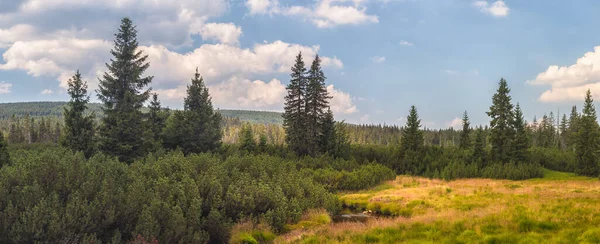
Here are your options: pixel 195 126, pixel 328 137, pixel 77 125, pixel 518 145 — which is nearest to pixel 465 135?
pixel 518 145

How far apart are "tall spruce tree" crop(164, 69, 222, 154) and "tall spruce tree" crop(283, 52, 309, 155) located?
1131 cm

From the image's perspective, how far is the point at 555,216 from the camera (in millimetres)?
13602

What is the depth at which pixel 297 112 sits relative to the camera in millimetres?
57438

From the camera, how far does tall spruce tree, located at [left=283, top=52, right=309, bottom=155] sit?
186 ft

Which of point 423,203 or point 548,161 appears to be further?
point 548,161

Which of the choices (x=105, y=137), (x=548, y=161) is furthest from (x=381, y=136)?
(x=105, y=137)

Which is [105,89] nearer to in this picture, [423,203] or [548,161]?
[423,203]

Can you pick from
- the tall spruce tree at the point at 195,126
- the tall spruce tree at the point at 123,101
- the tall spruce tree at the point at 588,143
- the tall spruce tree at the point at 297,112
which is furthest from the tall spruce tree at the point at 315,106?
the tall spruce tree at the point at 588,143

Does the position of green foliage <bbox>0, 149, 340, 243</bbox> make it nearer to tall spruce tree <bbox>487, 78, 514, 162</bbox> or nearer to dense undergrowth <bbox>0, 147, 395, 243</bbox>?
dense undergrowth <bbox>0, 147, 395, 243</bbox>

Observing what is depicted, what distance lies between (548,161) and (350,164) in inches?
1724

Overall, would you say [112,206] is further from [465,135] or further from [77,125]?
[465,135]

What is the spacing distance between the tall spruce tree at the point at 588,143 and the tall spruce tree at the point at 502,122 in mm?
10373

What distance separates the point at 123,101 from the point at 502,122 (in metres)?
55.9

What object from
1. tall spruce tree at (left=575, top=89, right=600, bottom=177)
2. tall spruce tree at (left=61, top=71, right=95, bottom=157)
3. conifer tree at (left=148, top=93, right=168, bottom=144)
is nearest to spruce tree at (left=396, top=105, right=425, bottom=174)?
tall spruce tree at (left=575, top=89, right=600, bottom=177)
